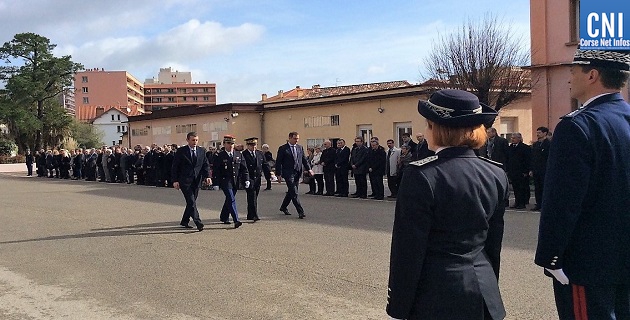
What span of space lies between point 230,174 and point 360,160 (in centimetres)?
751

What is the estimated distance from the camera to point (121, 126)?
11400 cm

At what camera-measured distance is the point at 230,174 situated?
1250 centimetres

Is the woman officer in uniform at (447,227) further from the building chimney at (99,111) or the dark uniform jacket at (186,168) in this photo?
the building chimney at (99,111)

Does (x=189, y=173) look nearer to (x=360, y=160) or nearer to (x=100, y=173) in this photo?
(x=360, y=160)

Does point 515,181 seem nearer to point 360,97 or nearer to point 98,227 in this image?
point 98,227

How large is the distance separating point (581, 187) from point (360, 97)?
31.7 meters

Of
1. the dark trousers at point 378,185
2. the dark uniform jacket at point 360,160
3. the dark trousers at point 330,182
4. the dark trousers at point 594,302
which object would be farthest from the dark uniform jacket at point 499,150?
the dark trousers at point 594,302

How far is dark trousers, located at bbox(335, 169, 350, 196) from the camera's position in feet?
66.8

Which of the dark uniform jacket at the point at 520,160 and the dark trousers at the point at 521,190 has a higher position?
the dark uniform jacket at the point at 520,160

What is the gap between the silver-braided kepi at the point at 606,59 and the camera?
328 cm

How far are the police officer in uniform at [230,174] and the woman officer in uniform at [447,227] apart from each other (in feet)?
31.0

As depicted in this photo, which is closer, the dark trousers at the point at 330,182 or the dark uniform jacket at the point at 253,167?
the dark uniform jacket at the point at 253,167

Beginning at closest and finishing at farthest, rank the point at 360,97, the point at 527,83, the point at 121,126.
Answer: the point at 527,83 < the point at 360,97 < the point at 121,126

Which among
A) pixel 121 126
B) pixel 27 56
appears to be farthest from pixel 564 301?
pixel 121 126
